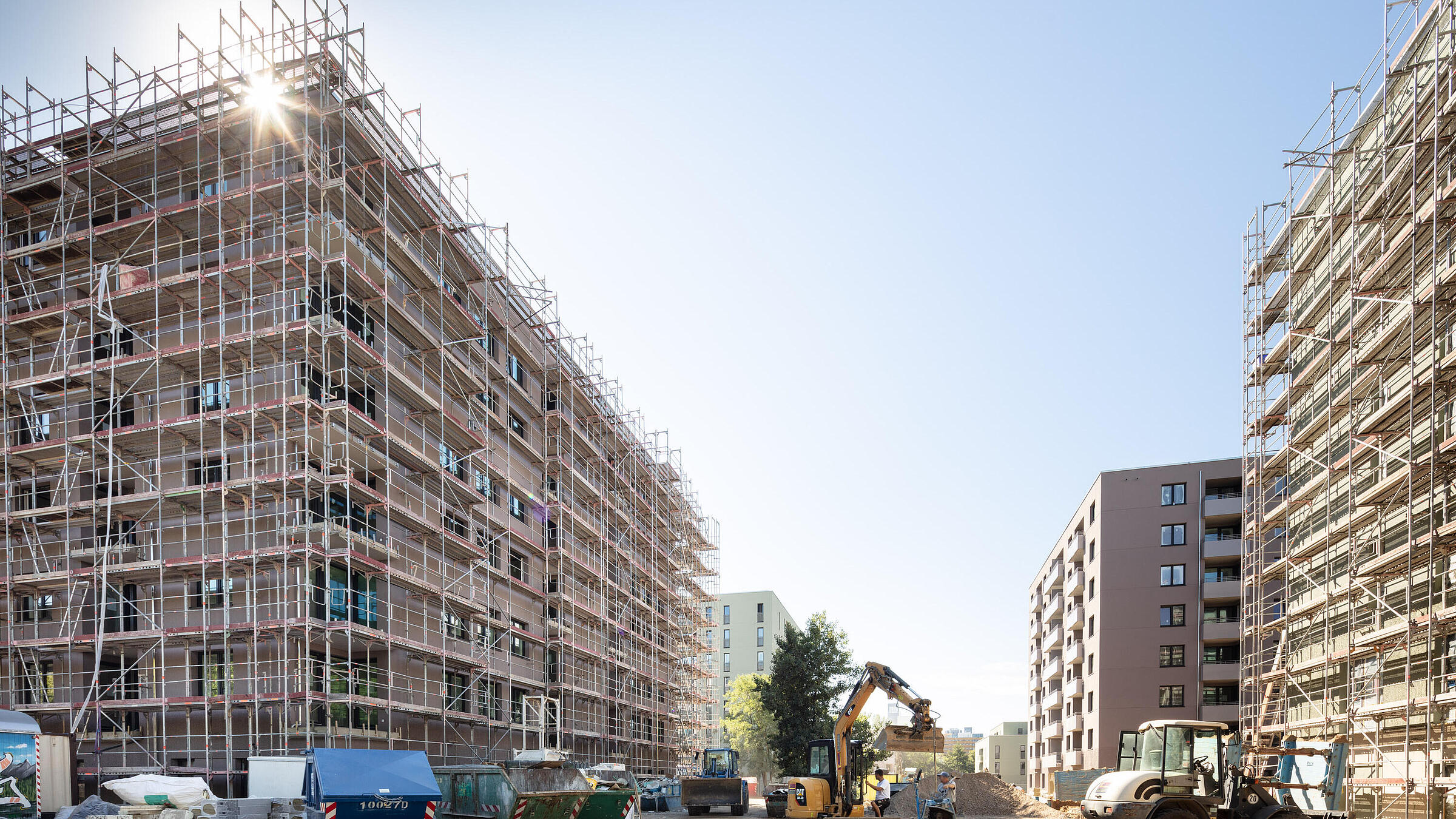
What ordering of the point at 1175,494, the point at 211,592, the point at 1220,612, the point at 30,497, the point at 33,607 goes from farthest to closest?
the point at 1175,494, the point at 1220,612, the point at 30,497, the point at 33,607, the point at 211,592

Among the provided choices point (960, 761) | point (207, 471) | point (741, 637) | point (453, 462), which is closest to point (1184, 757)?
point (453, 462)

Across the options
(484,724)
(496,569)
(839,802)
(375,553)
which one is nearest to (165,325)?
(375,553)

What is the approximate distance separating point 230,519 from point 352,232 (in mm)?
8184

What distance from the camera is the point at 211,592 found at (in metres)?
27.1

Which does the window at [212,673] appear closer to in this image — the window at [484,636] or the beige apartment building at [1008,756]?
the window at [484,636]

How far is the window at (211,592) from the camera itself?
1057 inches

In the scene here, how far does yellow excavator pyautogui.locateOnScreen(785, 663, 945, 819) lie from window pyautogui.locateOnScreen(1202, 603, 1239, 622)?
3066cm

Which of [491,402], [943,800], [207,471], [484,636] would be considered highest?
[491,402]

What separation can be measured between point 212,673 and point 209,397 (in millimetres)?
7055

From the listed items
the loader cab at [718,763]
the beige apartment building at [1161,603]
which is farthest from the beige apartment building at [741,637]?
the loader cab at [718,763]

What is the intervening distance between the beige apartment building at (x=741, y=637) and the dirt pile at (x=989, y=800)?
65.6 meters

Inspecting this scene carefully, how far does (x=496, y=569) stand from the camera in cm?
3547

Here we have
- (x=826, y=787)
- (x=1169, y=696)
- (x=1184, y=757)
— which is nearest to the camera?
(x=1184, y=757)

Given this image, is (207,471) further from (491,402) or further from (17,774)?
(491,402)
